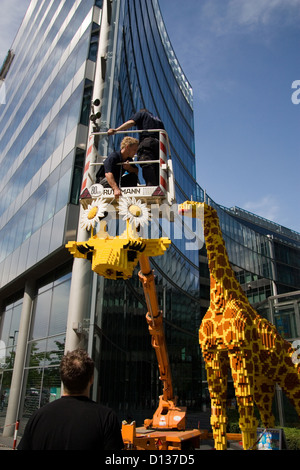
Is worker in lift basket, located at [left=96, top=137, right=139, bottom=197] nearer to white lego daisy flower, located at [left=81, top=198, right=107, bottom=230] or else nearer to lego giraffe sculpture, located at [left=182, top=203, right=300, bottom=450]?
white lego daisy flower, located at [left=81, top=198, right=107, bottom=230]

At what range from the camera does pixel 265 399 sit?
9508 mm

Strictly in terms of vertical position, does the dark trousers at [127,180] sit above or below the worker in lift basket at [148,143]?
below

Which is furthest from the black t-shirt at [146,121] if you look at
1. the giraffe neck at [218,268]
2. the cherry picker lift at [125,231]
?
the giraffe neck at [218,268]

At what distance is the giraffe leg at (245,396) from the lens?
7.32 metres

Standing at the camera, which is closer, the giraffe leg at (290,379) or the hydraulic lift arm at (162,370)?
the giraffe leg at (290,379)

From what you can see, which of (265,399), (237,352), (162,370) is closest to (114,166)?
(237,352)

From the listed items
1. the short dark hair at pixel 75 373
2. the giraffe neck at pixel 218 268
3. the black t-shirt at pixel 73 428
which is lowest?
the black t-shirt at pixel 73 428

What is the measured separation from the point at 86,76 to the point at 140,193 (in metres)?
12.0

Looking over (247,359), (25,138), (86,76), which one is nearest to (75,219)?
(86,76)

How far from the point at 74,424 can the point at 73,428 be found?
0.02m

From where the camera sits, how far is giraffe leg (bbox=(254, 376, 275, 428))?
30.7 ft

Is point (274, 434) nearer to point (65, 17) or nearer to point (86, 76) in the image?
point (86, 76)

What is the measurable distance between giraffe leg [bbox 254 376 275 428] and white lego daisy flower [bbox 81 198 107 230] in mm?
6664

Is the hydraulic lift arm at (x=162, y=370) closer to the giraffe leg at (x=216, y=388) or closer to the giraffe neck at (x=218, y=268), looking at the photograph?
the giraffe neck at (x=218, y=268)
